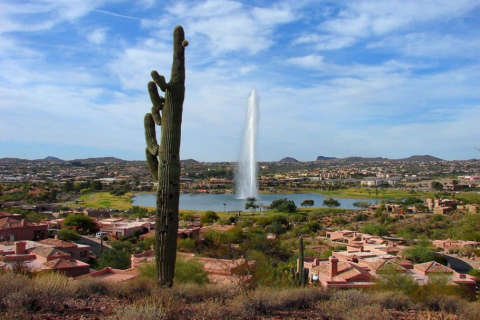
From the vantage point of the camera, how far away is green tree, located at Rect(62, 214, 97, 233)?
31422 mm

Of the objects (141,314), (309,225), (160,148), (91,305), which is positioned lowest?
(309,225)

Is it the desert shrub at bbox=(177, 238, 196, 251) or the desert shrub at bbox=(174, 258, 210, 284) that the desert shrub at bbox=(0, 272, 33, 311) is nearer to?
the desert shrub at bbox=(174, 258, 210, 284)

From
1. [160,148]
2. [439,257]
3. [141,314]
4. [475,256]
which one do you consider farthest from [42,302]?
[475,256]

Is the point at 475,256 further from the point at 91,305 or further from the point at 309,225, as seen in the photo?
the point at 91,305

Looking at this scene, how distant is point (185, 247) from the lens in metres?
22.0

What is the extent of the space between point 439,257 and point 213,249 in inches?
470

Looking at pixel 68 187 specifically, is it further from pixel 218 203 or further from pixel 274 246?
pixel 274 246

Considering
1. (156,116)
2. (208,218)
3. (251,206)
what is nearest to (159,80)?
(156,116)

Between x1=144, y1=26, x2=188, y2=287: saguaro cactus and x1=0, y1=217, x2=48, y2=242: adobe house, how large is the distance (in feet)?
66.7

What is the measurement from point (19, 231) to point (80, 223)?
761 centimetres

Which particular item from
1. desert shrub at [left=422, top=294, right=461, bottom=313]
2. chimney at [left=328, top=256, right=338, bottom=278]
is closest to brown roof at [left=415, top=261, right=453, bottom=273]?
chimney at [left=328, top=256, right=338, bottom=278]

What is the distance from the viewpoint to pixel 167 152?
6.74 m

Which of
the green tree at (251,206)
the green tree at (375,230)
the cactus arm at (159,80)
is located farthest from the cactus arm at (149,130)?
the green tree at (251,206)

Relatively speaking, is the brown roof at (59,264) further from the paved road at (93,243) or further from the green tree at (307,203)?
the green tree at (307,203)
